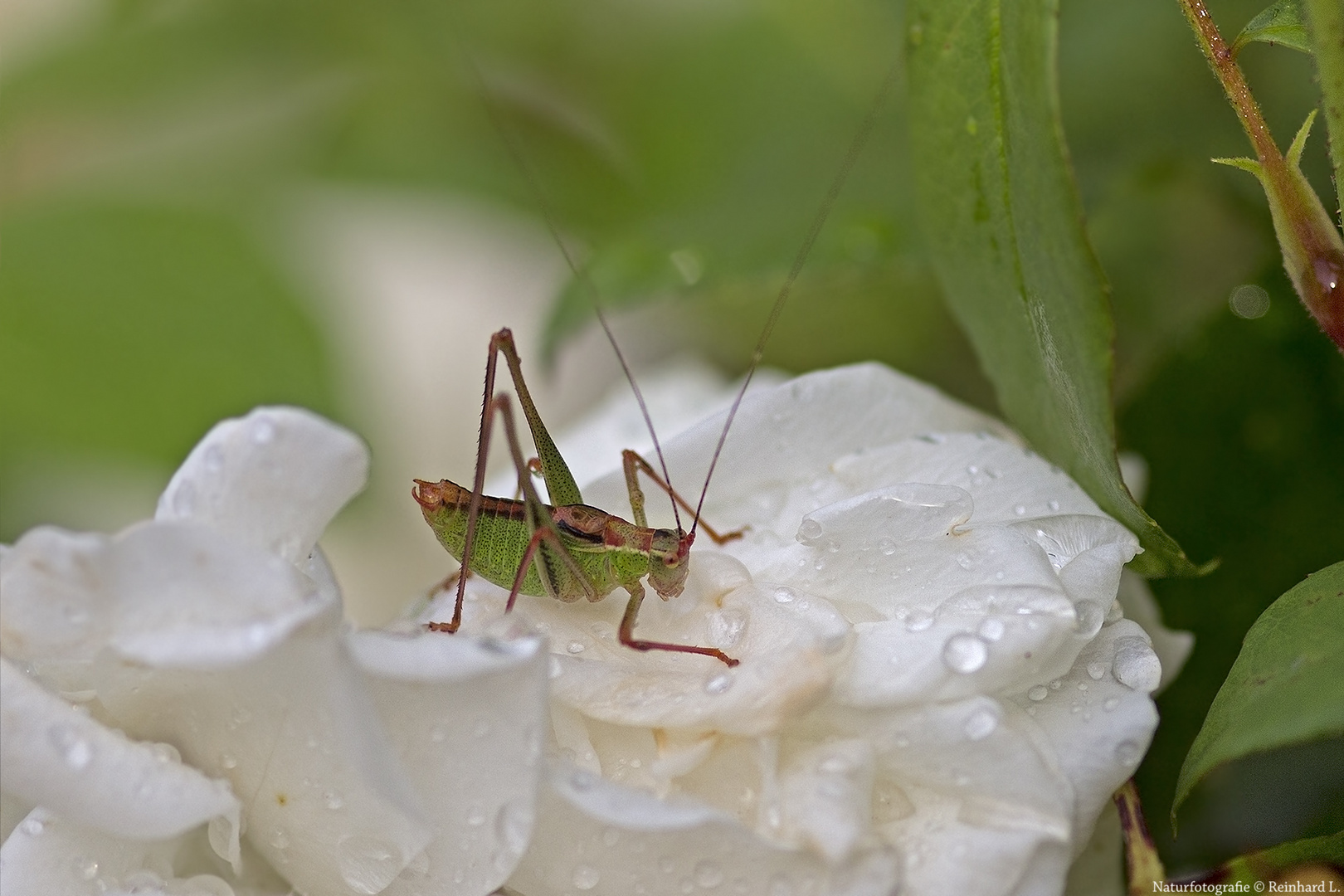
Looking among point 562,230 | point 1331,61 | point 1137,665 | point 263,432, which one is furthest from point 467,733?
point 562,230

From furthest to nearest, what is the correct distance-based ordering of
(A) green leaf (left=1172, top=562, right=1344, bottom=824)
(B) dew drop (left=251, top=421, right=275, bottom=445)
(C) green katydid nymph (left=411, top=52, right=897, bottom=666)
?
(C) green katydid nymph (left=411, top=52, right=897, bottom=666) → (B) dew drop (left=251, top=421, right=275, bottom=445) → (A) green leaf (left=1172, top=562, right=1344, bottom=824)

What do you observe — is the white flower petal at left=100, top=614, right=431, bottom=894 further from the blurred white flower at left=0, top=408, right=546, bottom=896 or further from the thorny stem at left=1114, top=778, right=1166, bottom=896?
the thorny stem at left=1114, top=778, right=1166, bottom=896

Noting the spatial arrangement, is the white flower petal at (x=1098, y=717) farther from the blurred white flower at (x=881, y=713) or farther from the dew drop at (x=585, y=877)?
the dew drop at (x=585, y=877)

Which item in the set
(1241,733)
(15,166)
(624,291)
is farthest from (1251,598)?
(15,166)

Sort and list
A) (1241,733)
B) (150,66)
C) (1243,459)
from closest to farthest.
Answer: (1241,733) < (1243,459) < (150,66)

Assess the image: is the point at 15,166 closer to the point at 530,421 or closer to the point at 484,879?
the point at 530,421

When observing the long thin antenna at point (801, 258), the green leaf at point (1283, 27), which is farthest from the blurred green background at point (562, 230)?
the green leaf at point (1283, 27)

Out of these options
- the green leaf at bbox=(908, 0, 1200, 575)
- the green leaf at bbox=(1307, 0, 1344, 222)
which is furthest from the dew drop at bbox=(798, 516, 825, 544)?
the green leaf at bbox=(1307, 0, 1344, 222)
